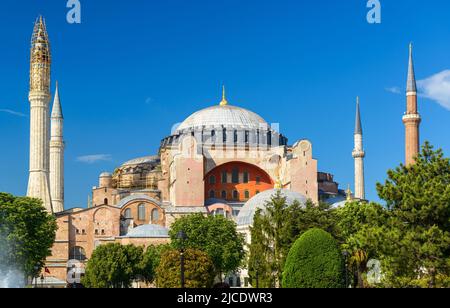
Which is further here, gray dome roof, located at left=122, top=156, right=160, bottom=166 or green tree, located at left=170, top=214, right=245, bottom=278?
gray dome roof, located at left=122, top=156, right=160, bottom=166

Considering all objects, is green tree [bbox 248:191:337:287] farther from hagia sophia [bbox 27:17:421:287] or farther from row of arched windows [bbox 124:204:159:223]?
row of arched windows [bbox 124:204:159:223]

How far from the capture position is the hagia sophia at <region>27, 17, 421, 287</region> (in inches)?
2675

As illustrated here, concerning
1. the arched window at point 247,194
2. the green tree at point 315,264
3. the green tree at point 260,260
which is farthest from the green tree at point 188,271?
the arched window at point 247,194

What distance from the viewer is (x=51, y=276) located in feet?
218

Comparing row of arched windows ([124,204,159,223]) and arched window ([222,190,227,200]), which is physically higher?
arched window ([222,190,227,200])

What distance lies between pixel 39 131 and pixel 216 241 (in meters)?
19.8

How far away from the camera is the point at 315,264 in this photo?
30.7 metres

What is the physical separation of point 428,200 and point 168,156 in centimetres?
5056

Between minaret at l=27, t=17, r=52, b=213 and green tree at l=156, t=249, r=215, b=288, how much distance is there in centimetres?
2692

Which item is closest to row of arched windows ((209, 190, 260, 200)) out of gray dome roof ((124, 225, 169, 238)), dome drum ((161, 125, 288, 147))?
dome drum ((161, 125, 288, 147))
